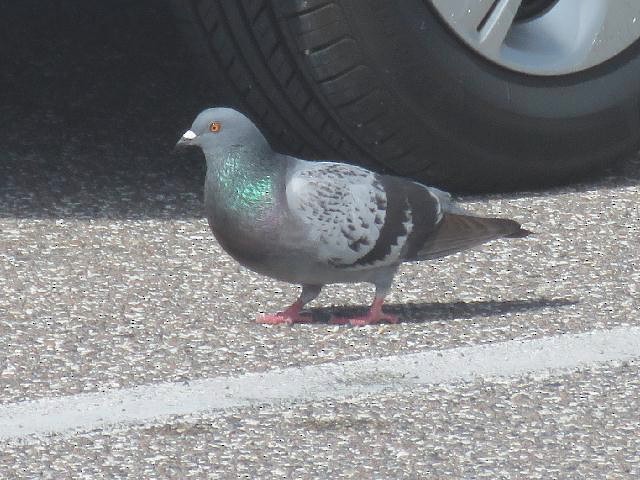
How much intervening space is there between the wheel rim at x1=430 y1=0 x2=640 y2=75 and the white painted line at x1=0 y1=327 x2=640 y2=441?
105 cm

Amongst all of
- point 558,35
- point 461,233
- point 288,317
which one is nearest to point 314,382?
point 288,317

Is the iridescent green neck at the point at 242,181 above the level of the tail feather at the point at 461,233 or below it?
above

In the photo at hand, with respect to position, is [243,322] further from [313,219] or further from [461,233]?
[461,233]

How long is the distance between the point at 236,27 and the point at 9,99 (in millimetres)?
1359

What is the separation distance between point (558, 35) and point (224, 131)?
1216mm

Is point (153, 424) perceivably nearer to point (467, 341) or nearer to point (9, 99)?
point (467, 341)

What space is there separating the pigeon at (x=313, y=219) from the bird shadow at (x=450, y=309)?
6 cm

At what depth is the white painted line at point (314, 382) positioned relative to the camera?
2.94m

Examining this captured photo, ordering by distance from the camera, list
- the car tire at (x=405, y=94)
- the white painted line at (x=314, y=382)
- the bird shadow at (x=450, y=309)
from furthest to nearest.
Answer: the car tire at (x=405, y=94)
the bird shadow at (x=450, y=309)
the white painted line at (x=314, y=382)

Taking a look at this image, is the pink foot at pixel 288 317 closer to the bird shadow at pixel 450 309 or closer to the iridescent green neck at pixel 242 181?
the bird shadow at pixel 450 309

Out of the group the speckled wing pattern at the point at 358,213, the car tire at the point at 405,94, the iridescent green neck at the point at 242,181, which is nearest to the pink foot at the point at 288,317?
the speckled wing pattern at the point at 358,213

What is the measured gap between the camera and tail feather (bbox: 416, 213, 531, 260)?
359 centimetres

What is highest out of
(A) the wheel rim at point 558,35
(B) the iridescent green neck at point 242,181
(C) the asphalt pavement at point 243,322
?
(A) the wheel rim at point 558,35

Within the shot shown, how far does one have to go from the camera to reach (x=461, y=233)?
3598mm
